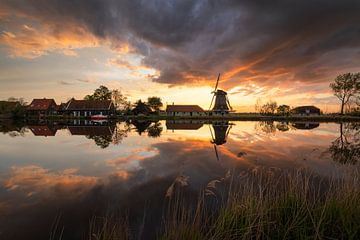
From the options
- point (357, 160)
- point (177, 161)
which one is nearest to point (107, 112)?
point (177, 161)

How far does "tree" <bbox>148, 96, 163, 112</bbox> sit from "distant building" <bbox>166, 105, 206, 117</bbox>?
702cm

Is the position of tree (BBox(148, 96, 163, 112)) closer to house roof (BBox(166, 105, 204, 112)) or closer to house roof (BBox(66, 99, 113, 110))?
house roof (BBox(166, 105, 204, 112))

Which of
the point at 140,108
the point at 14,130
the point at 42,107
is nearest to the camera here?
the point at 14,130

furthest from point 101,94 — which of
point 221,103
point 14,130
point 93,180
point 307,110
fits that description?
point 307,110

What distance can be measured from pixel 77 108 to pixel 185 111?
37.6 m

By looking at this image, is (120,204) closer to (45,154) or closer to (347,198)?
(347,198)

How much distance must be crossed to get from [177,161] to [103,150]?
5.87 m

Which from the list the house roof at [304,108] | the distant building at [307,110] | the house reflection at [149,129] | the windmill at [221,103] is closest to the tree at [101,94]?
the windmill at [221,103]

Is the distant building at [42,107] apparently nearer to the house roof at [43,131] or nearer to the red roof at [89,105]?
the red roof at [89,105]

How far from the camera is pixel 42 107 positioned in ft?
248

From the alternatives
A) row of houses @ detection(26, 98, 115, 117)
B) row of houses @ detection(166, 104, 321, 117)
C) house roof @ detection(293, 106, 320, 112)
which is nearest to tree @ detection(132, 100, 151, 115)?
row of houses @ detection(26, 98, 115, 117)

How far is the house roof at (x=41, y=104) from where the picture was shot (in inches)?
2969

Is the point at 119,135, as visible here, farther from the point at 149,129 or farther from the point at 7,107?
the point at 7,107

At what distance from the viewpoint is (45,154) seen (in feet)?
45.4
